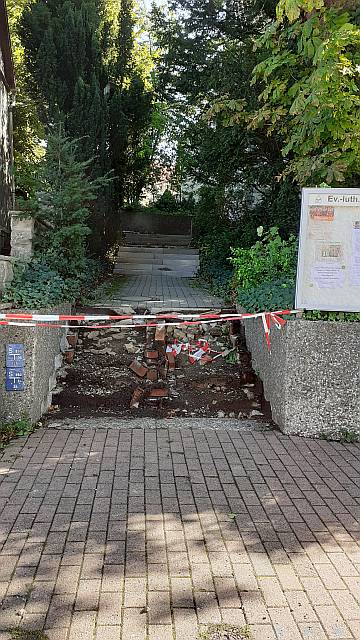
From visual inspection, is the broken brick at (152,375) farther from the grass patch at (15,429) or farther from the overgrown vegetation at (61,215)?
the grass patch at (15,429)

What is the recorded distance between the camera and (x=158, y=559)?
136 inches

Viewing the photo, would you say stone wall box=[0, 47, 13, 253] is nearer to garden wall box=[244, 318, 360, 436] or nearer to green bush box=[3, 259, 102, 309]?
green bush box=[3, 259, 102, 309]

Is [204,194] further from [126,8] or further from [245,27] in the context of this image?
[126,8]

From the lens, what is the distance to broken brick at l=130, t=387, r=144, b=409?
22.2 ft

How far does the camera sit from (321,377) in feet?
19.2

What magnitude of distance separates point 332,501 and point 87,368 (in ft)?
13.7

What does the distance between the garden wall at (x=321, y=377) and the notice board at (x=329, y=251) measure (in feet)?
0.86

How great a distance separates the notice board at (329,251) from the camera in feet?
19.0

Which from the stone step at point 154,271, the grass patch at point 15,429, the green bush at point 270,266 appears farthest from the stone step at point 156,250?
the grass patch at point 15,429

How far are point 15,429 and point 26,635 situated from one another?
10.3ft

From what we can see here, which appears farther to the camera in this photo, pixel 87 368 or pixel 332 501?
pixel 87 368

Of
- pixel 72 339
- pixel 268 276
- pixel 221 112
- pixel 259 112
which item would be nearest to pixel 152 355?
pixel 72 339

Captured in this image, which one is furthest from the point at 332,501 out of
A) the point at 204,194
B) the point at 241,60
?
the point at 204,194

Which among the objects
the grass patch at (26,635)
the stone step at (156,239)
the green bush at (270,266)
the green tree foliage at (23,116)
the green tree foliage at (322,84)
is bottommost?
the grass patch at (26,635)
